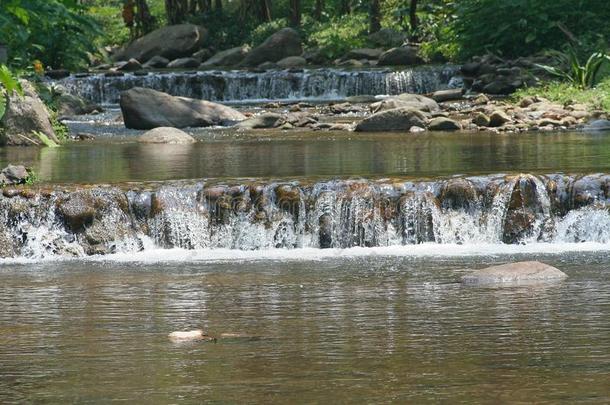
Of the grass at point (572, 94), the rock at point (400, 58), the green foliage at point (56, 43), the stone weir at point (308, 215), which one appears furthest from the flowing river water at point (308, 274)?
the rock at point (400, 58)

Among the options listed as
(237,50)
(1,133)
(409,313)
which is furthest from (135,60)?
(409,313)

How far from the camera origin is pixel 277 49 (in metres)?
41.9

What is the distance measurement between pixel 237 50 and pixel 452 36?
861cm

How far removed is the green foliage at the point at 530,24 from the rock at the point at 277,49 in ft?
26.8

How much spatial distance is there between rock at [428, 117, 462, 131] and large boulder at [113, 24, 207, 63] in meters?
21.2

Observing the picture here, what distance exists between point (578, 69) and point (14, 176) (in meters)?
15.7

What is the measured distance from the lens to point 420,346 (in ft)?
27.8

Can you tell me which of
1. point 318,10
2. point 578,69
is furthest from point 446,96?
point 318,10

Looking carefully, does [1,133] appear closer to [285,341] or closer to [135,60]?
[285,341]

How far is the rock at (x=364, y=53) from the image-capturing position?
39500 millimetres

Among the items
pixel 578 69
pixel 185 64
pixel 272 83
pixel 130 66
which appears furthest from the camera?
pixel 185 64

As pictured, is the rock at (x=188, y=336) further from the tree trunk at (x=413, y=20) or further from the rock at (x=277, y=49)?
the rock at (x=277, y=49)

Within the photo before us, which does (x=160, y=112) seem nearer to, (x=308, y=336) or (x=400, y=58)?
(x=400, y=58)

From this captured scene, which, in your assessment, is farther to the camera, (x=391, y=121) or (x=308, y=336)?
(x=391, y=121)
